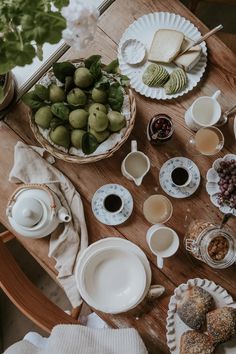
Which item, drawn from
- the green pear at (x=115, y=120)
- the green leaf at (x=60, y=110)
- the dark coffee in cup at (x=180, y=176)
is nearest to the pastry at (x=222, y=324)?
the dark coffee in cup at (x=180, y=176)

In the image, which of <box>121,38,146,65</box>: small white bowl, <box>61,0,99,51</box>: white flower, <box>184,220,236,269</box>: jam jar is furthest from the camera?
<box>121,38,146,65</box>: small white bowl

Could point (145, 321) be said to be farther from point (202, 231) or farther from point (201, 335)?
point (202, 231)

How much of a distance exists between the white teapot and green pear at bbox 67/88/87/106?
10.1 inches

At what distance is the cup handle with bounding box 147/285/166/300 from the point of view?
1.35 m

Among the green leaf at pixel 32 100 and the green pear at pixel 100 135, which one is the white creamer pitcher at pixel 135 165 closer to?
the green pear at pixel 100 135

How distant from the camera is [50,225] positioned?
4.36ft

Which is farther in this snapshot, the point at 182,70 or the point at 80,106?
the point at 182,70

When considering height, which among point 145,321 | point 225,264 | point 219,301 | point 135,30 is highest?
point 135,30

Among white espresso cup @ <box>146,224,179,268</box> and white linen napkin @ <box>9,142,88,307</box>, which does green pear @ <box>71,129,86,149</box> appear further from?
white espresso cup @ <box>146,224,179,268</box>

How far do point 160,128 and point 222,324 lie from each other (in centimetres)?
59

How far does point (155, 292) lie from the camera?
1352 mm

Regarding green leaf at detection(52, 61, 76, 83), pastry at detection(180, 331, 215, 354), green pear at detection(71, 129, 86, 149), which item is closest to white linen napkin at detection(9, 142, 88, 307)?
green pear at detection(71, 129, 86, 149)

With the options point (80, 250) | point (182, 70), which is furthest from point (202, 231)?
point (182, 70)

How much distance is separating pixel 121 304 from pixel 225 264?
1.05 feet
